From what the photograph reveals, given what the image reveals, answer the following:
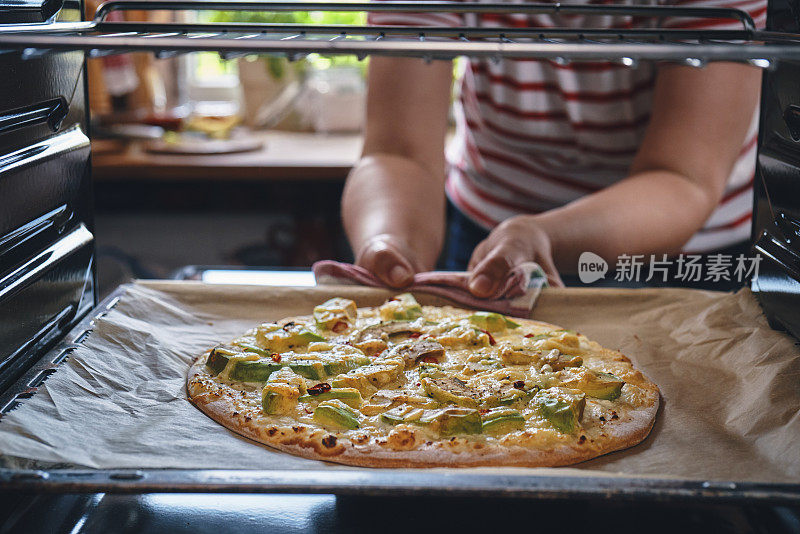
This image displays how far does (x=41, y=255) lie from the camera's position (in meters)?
1.28

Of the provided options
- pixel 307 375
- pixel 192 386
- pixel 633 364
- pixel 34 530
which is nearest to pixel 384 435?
pixel 307 375

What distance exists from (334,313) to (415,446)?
53cm

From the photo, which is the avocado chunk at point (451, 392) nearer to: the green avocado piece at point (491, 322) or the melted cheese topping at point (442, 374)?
the melted cheese topping at point (442, 374)

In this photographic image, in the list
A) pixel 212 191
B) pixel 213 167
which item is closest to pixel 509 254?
pixel 213 167

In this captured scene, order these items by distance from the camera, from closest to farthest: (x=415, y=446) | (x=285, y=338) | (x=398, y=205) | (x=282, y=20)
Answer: (x=415, y=446) → (x=285, y=338) → (x=398, y=205) → (x=282, y=20)

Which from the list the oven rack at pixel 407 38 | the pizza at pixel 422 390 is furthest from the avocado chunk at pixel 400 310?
the oven rack at pixel 407 38

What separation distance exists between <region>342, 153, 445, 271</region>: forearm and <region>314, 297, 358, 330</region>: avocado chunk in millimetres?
287

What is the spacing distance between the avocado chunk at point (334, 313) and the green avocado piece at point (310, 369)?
21 cm

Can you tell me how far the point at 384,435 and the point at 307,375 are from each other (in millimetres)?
243

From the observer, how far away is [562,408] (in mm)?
1201

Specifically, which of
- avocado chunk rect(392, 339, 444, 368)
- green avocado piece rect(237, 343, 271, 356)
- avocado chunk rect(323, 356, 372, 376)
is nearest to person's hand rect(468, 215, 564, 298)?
avocado chunk rect(392, 339, 444, 368)

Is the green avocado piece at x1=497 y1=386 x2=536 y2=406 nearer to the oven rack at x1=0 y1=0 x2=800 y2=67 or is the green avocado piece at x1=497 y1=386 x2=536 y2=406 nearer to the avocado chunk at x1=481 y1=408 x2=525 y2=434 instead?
the avocado chunk at x1=481 y1=408 x2=525 y2=434

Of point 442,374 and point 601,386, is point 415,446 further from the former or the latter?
point 601,386

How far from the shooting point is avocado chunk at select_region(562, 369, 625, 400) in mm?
1323
